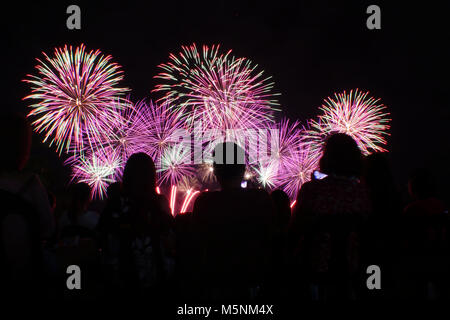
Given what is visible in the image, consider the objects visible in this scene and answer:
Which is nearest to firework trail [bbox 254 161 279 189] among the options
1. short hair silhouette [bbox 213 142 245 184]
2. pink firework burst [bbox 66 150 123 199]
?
pink firework burst [bbox 66 150 123 199]

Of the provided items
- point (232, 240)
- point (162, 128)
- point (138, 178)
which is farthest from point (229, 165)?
point (162, 128)

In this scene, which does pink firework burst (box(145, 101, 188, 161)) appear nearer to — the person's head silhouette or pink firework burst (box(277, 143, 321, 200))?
pink firework burst (box(277, 143, 321, 200))

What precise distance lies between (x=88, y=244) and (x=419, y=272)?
331 cm

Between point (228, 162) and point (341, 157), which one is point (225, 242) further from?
point (341, 157)

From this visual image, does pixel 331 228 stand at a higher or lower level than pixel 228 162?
lower

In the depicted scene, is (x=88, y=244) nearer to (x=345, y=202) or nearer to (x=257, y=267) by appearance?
(x=257, y=267)

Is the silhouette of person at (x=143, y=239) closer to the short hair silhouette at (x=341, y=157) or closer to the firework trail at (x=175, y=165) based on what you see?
the short hair silhouette at (x=341, y=157)

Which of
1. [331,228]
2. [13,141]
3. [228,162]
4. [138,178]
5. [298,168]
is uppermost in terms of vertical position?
[298,168]

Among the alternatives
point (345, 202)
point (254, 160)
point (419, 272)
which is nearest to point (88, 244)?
point (345, 202)

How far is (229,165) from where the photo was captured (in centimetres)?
347

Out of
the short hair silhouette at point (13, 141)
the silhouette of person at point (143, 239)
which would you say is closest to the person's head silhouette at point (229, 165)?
the silhouette of person at point (143, 239)

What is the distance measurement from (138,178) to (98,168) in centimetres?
1721

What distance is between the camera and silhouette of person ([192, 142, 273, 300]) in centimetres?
323

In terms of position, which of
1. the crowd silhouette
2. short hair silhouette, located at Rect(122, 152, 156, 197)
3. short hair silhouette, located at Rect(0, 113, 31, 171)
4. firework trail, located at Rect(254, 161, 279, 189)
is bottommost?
the crowd silhouette
